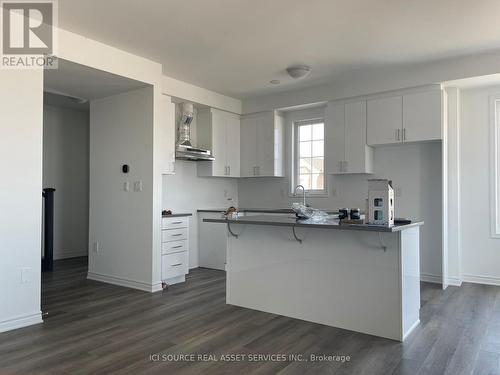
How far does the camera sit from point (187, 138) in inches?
217

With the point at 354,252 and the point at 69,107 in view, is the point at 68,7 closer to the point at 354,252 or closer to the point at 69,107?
the point at 354,252

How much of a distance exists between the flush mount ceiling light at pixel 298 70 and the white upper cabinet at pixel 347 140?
35.5 inches

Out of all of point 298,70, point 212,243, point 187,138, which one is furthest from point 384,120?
point 212,243

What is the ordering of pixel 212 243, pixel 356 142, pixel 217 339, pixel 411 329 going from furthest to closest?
pixel 212 243 → pixel 356 142 → pixel 411 329 → pixel 217 339

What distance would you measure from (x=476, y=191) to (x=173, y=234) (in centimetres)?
386

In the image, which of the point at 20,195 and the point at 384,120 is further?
the point at 384,120

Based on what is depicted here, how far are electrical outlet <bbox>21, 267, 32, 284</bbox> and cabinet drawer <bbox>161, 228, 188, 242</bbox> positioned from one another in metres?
1.60

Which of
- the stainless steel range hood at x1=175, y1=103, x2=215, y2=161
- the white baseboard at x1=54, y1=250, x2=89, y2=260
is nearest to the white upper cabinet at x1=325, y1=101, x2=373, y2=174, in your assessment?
the stainless steel range hood at x1=175, y1=103, x2=215, y2=161

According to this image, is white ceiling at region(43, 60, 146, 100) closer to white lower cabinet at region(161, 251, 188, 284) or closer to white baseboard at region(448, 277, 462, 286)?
white lower cabinet at region(161, 251, 188, 284)

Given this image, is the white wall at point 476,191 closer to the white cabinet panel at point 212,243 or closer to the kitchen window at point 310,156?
the kitchen window at point 310,156

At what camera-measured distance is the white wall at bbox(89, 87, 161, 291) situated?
14.8 ft

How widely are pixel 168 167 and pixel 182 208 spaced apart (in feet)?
3.40

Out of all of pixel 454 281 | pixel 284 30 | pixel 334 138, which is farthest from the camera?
pixel 334 138

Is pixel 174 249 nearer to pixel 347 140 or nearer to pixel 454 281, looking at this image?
pixel 347 140
